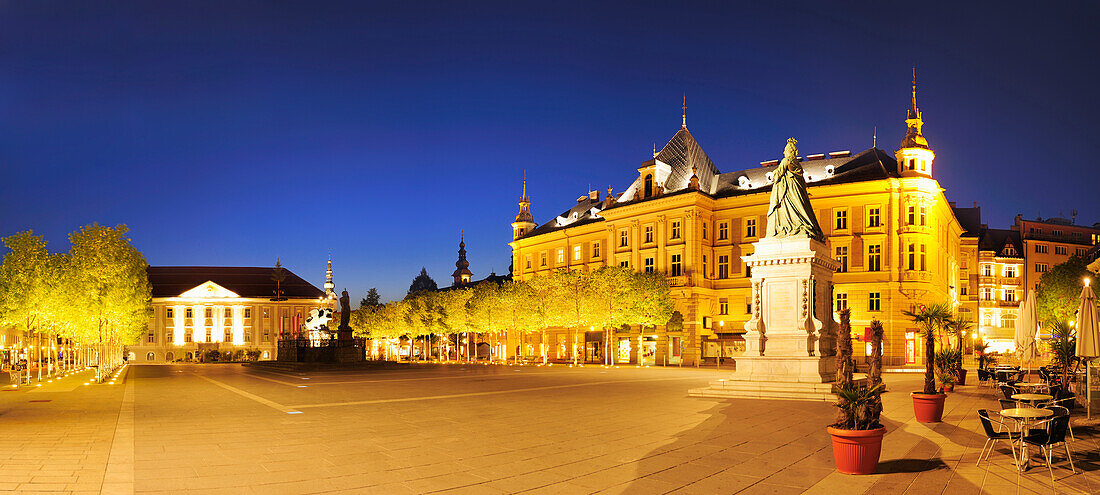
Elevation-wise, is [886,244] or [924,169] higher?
[924,169]

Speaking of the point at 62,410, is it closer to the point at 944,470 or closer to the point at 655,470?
the point at 655,470

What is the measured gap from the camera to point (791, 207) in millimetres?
28484

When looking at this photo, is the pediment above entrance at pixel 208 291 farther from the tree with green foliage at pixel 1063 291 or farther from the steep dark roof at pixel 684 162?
the tree with green foliage at pixel 1063 291

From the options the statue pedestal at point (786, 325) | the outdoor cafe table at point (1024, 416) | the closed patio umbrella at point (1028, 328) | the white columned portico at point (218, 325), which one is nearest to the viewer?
the outdoor cafe table at point (1024, 416)

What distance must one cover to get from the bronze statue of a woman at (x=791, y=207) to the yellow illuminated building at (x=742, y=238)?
32113 mm

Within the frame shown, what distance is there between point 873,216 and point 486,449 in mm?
56726

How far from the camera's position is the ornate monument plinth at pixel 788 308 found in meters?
25.9

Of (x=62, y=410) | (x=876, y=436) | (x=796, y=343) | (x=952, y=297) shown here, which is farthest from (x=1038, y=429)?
(x=952, y=297)

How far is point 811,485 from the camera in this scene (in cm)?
1035

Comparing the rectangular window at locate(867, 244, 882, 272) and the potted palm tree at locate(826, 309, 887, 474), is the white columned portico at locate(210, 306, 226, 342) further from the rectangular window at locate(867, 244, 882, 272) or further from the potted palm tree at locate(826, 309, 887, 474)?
the potted palm tree at locate(826, 309, 887, 474)

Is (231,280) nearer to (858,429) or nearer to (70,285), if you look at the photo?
(70,285)

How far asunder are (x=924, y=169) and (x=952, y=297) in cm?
1611

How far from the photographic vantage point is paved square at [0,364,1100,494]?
34.2ft

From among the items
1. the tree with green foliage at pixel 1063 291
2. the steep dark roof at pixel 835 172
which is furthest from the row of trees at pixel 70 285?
the tree with green foliage at pixel 1063 291
